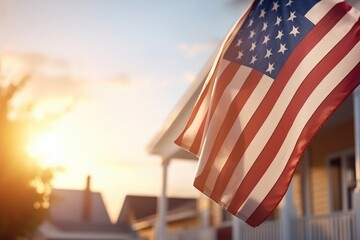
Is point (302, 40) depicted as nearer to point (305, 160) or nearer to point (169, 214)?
point (305, 160)

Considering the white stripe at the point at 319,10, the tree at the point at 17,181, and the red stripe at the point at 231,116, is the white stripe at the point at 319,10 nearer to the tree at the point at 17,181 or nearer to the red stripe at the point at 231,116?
the red stripe at the point at 231,116

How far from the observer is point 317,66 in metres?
7.50

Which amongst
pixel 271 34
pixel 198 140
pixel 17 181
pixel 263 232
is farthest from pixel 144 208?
pixel 271 34

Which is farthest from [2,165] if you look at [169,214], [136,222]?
[136,222]

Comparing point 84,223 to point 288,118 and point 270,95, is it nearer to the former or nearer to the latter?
point 270,95

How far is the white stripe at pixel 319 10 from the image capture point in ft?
24.6

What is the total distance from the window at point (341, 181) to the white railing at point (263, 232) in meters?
1.92

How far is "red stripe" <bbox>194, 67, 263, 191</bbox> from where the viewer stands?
7945 millimetres

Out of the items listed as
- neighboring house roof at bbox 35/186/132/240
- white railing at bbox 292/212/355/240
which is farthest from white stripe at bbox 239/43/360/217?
neighboring house roof at bbox 35/186/132/240

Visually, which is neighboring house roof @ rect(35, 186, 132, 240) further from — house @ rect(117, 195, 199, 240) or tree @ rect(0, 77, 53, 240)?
tree @ rect(0, 77, 53, 240)

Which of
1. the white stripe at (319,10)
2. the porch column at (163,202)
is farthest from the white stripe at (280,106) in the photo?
the porch column at (163,202)

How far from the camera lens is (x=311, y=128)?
23.7 ft

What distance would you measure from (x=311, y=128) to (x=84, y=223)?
46.7 m

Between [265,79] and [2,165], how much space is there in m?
18.0
